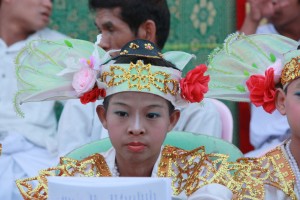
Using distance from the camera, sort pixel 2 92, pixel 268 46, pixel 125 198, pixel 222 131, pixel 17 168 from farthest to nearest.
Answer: pixel 2 92, pixel 17 168, pixel 222 131, pixel 268 46, pixel 125 198

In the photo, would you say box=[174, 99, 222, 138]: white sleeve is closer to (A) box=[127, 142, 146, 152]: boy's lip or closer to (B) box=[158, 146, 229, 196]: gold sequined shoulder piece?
(B) box=[158, 146, 229, 196]: gold sequined shoulder piece

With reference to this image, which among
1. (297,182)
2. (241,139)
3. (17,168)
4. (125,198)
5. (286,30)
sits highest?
(286,30)

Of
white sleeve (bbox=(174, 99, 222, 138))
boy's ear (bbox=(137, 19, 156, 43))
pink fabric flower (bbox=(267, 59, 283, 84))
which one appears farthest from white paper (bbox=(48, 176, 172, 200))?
boy's ear (bbox=(137, 19, 156, 43))

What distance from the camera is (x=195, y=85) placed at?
2.84m

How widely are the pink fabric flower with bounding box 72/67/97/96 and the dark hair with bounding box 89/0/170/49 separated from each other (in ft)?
3.04

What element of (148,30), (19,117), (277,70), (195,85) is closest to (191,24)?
(148,30)

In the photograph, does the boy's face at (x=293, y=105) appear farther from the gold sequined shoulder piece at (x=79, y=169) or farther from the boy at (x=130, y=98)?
the gold sequined shoulder piece at (x=79, y=169)

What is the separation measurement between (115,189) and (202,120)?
146 centimetres

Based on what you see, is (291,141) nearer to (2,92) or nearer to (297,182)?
(297,182)

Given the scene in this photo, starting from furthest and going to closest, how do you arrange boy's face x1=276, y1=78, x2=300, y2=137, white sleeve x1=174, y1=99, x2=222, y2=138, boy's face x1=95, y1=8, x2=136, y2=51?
1. boy's face x1=95, y1=8, x2=136, y2=51
2. white sleeve x1=174, y1=99, x2=222, y2=138
3. boy's face x1=276, y1=78, x2=300, y2=137

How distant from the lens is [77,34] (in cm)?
491

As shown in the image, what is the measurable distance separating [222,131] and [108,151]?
0.78 m

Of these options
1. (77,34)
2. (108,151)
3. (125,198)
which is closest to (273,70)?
(108,151)

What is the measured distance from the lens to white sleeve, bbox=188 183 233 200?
255 centimetres
